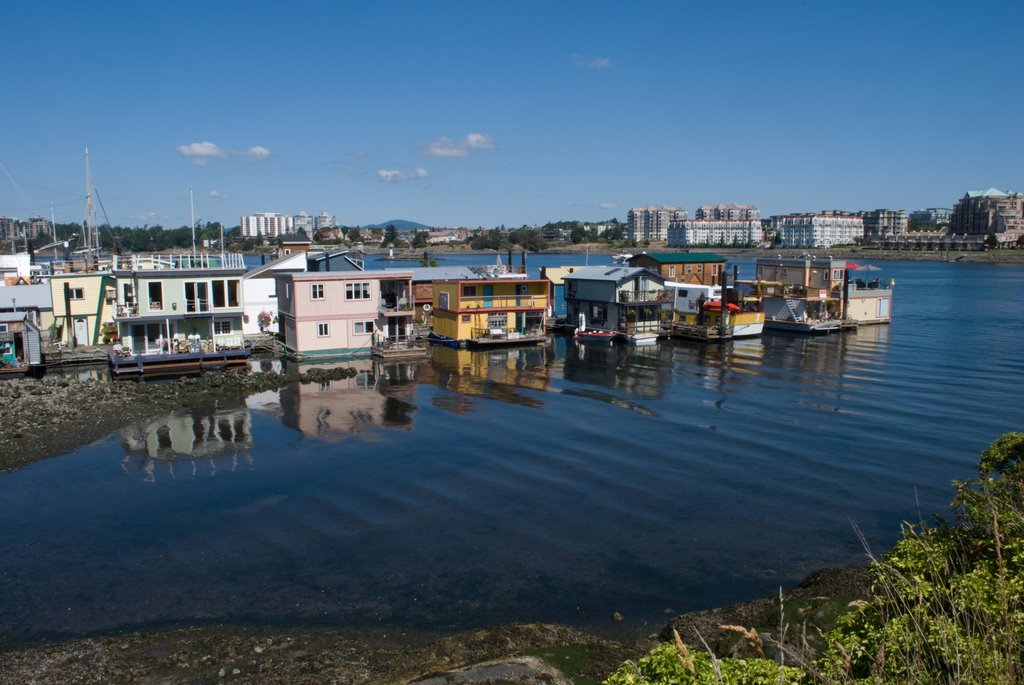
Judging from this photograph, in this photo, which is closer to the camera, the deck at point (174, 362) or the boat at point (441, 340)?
the deck at point (174, 362)

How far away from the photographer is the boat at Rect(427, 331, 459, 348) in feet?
144

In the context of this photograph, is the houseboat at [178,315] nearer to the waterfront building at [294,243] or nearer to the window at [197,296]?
the window at [197,296]

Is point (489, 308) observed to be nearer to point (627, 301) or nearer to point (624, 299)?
point (624, 299)

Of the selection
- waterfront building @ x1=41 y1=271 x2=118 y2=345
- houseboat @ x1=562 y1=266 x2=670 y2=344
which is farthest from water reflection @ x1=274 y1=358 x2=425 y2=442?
houseboat @ x1=562 y1=266 x2=670 y2=344

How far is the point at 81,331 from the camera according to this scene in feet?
137

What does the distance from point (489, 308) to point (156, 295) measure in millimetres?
17441

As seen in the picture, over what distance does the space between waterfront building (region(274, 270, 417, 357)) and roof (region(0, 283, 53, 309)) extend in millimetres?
11240

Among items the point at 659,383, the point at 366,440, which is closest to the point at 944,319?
the point at 659,383

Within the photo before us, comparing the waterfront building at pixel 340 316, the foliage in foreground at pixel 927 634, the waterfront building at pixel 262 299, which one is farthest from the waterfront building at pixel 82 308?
the foliage in foreground at pixel 927 634

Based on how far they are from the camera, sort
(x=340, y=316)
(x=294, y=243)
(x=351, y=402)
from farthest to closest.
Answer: (x=294, y=243)
(x=340, y=316)
(x=351, y=402)

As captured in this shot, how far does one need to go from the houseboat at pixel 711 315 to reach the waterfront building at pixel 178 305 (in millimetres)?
26624

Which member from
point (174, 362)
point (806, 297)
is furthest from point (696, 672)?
point (806, 297)

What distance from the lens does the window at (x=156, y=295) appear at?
3588cm

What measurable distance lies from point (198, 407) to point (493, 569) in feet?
58.9
